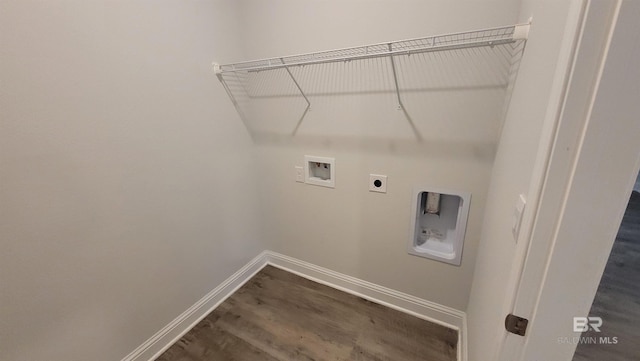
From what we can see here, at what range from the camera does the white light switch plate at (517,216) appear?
653 millimetres

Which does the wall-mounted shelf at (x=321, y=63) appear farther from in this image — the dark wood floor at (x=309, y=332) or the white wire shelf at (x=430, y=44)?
the dark wood floor at (x=309, y=332)

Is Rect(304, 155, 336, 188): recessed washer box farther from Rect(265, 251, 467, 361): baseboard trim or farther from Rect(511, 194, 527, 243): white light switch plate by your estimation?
Rect(511, 194, 527, 243): white light switch plate

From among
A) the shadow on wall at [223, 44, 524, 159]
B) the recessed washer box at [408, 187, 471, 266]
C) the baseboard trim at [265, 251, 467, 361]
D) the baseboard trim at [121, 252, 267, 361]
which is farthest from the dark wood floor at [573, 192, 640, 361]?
the baseboard trim at [121, 252, 267, 361]

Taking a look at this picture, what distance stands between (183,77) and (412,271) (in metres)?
1.92

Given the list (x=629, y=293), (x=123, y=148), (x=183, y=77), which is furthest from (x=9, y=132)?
(x=629, y=293)

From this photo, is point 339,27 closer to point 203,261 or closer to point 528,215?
point 528,215

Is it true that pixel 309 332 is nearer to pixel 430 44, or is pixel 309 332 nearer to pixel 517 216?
pixel 517 216

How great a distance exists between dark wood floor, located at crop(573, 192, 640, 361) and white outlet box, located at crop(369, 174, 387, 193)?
142cm

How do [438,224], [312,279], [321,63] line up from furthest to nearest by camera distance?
[312,279]
[438,224]
[321,63]

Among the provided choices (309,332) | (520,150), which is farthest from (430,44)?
(309,332)

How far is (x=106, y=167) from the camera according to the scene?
1.22 meters

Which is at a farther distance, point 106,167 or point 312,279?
point 312,279

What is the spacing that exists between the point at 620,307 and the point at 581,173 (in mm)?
2255

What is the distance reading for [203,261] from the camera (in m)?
1.78
